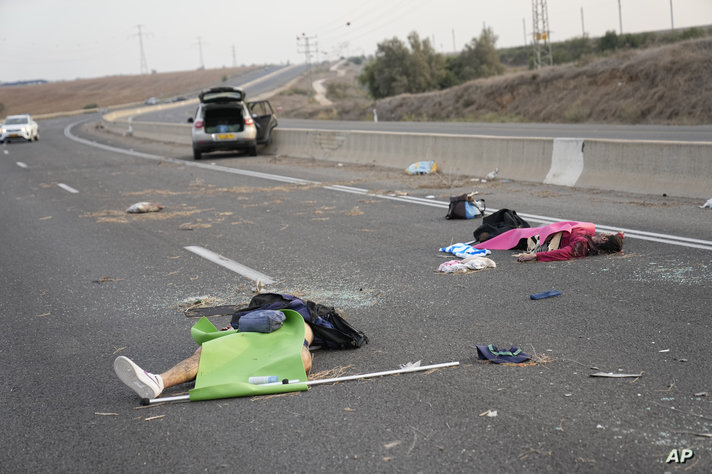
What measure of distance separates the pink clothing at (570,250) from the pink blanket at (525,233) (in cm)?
12

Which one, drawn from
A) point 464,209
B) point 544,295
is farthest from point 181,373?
point 464,209

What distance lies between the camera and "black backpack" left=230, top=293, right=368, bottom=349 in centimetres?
499

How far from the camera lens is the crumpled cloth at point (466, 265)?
282 inches

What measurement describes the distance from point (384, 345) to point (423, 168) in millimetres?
11937

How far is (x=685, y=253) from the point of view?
286 inches

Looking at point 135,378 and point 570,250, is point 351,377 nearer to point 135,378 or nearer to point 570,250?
point 135,378

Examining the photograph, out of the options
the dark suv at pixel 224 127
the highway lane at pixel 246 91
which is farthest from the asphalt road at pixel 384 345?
the highway lane at pixel 246 91

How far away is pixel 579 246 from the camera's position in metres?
7.41

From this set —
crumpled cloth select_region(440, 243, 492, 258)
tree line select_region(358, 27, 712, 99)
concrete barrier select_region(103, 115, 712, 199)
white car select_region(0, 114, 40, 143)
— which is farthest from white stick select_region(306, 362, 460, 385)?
tree line select_region(358, 27, 712, 99)

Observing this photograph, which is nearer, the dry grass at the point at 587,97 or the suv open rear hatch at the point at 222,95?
the suv open rear hatch at the point at 222,95

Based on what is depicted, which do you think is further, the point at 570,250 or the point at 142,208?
the point at 142,208

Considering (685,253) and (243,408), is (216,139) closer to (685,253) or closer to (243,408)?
(685,253)

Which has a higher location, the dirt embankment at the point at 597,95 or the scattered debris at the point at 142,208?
the dirt embankment at the point at 597,95

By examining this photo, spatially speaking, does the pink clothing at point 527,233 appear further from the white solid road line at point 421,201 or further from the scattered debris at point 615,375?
the scattered debris at point 615,375
